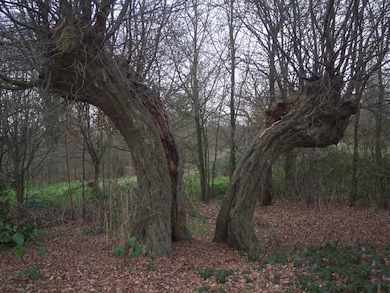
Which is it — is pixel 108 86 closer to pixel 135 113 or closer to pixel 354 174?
pixel 135 113

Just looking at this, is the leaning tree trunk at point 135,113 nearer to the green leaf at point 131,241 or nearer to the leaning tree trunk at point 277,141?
the green leaf at point 131,241

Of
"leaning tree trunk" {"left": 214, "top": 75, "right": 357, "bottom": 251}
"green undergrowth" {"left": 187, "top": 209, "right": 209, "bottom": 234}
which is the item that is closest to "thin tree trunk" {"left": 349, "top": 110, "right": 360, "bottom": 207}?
"green undergrowth" {"left": 187, "top": 209, "right": 209, "bottom": 234}

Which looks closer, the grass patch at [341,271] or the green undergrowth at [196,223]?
the grass patch at [341,271]

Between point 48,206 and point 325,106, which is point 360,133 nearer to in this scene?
point 325,106

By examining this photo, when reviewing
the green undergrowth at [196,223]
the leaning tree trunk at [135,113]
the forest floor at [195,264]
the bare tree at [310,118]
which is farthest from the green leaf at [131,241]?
the green undergrowth at [196,223]

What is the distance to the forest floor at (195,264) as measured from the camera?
17.8 ft

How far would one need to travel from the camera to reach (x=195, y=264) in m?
6.91

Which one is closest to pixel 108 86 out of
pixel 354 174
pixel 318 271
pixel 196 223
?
pixel 318 271

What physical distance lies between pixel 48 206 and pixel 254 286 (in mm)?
10093

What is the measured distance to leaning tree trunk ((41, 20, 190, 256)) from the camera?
6.22 metres

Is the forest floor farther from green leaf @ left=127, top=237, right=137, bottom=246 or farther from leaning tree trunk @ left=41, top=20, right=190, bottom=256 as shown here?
leaning tree trunk @ left=41, top=20, right=190, bottom=256

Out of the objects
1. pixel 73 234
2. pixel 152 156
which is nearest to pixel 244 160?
pixel 152 156

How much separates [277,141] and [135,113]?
3.04 m

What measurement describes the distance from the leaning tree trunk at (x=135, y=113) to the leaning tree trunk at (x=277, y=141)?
119cm
